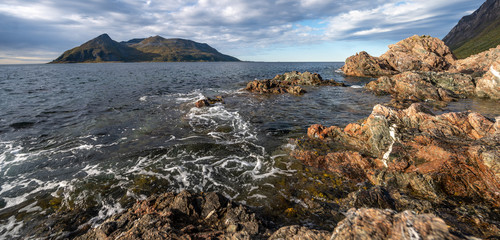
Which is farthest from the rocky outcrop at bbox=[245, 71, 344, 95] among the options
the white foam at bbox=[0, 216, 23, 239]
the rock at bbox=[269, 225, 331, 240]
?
the white foam at bbox=[0, 216, 23, 239]

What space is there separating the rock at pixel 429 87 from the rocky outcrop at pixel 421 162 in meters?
19.9

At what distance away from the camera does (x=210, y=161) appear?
13391mm

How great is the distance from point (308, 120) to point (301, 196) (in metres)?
12.8

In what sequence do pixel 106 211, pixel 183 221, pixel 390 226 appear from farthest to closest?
pixel 106 211 < pixel 183 221 < pixel 390 226

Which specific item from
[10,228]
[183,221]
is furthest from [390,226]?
[10,228]

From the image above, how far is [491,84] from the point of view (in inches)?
1120

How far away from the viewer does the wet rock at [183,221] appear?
575 centimetres

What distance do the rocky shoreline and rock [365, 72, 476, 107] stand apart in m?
20.4

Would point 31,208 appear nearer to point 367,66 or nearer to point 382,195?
point 382,195

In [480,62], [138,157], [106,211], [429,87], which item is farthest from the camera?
[480,62]

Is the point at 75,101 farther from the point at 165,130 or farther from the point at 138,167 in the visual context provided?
the point at 138,167

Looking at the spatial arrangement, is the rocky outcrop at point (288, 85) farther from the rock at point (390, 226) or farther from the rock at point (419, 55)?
the rock at point (419, 55)

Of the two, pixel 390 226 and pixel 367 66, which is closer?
pixel 390 226

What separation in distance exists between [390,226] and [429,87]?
3769cm
